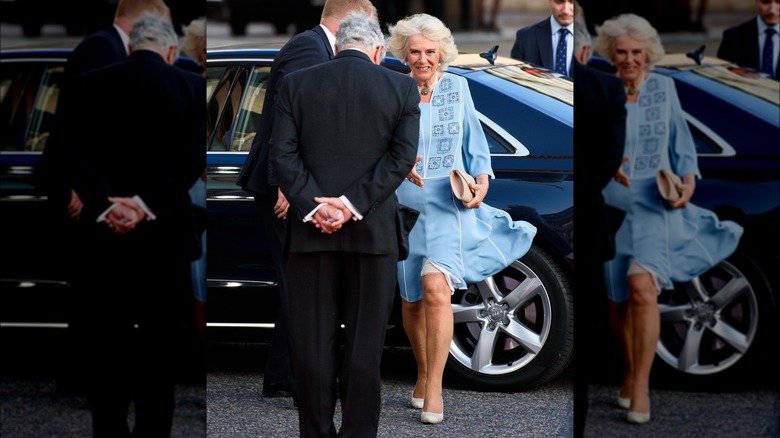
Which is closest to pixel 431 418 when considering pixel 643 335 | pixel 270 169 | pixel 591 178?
pixel 270 169

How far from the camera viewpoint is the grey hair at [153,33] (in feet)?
10.4

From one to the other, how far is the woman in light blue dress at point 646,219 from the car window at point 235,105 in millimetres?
2572

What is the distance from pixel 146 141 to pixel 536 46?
115 inches

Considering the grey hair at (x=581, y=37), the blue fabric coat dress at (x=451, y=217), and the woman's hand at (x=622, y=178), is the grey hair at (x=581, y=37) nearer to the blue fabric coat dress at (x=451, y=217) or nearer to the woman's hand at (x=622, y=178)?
the woman's hand at (x=622, y=178)

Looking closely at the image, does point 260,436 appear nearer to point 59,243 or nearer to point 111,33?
point 59,243

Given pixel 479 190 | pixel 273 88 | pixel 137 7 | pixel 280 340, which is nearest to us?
pixel 137 7

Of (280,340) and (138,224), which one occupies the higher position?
(138,224)

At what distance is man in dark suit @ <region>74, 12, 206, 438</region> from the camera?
3193 millimetres

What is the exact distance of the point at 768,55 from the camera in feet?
10.2

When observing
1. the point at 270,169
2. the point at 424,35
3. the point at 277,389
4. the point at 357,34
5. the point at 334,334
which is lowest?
the point at 277,389

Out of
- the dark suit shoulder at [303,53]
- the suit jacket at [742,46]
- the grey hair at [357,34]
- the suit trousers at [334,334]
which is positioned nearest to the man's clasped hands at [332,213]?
the suit trousers at [334,334]

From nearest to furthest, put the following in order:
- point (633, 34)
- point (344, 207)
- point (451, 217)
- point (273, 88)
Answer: point (633, 34)
point (344, 207)
point (273, 88)
point (451, 217)

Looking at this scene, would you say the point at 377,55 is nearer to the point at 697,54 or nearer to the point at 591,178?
the point at 591,178

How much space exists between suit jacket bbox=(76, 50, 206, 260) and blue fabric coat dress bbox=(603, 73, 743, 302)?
3.51ft
